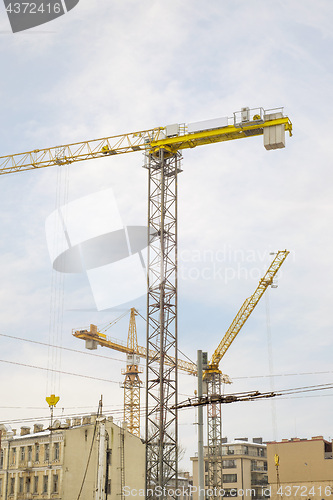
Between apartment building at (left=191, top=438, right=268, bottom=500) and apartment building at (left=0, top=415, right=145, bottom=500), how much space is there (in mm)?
39415

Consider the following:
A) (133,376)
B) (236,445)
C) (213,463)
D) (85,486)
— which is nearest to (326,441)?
(213,463)

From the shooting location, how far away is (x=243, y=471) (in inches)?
4604

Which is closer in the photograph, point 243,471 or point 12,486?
point 12,486

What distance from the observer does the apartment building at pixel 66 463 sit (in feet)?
237

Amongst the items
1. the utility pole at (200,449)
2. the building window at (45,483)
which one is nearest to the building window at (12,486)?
the building window at (45,483)

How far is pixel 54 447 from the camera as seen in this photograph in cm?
7319

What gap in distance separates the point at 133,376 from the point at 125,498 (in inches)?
2150

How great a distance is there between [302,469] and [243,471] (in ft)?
86.7

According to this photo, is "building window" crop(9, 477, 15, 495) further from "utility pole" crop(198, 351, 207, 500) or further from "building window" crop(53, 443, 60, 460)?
"utility pole" crop(198, 351, 207, 500)

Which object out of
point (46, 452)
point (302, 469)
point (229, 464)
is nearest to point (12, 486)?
point (46, 452)

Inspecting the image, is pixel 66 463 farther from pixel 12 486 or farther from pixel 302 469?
pixel 302 469

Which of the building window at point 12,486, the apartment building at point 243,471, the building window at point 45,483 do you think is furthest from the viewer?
the apartment building at point 243,471

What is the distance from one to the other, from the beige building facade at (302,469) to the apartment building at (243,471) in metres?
21.2

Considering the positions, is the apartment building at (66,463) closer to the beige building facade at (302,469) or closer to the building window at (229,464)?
the beige building facade at (302,469)
